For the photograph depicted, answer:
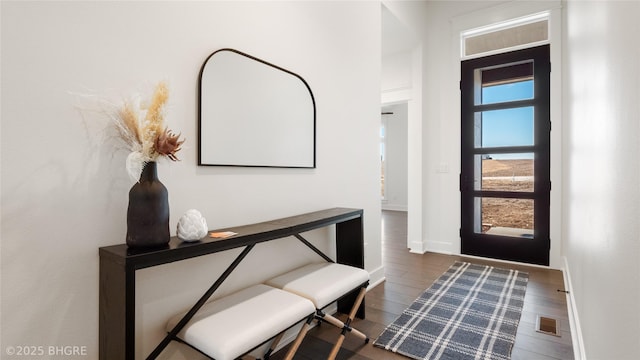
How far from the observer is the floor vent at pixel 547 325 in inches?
84.0

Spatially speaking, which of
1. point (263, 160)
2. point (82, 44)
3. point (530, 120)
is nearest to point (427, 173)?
point (530, 120)

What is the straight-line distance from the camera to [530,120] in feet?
12.0

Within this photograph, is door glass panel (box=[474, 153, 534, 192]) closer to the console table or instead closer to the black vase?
the console table

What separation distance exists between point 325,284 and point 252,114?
104cm

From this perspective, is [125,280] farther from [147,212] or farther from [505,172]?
[505,172]

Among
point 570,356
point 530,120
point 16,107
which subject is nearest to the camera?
point 16,107

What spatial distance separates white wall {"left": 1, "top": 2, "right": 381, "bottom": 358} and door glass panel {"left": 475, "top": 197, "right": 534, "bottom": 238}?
117 inches

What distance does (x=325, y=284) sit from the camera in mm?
1761

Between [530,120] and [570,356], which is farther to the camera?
[530,120]

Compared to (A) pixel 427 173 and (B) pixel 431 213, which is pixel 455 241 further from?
(A) pixel 427 173

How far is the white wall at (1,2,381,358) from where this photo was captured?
1.02 metres

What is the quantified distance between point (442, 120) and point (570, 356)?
2974mm

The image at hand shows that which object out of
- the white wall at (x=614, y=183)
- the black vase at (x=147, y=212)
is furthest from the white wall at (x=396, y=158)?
the black vase at (x=147, y=212)

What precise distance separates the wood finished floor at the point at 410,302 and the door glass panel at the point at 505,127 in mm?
1454
